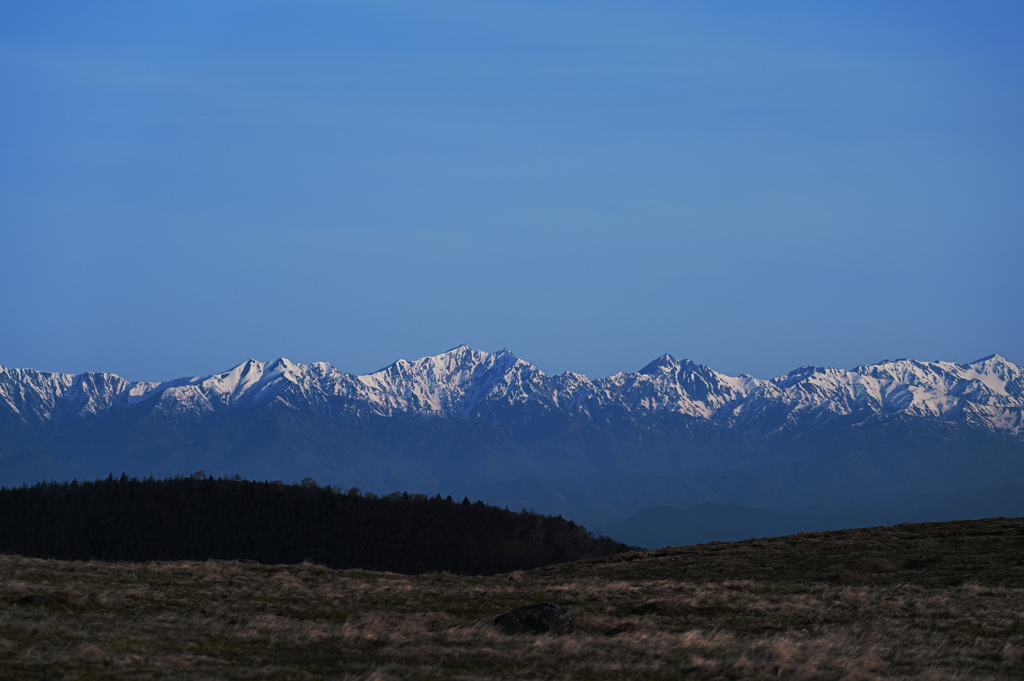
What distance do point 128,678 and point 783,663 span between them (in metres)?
13.9

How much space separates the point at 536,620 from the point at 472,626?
1800 millimetres

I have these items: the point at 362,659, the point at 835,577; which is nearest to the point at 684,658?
the point at 362,659

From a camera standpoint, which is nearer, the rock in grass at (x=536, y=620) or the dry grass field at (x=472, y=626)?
the dry grass field at (x=472, y=626)

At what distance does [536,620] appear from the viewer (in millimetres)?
27031

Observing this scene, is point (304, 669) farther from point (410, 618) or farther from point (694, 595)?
point (694, 595)

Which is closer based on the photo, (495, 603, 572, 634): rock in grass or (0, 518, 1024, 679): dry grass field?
(0, 518, 1024, 679): dry grass field

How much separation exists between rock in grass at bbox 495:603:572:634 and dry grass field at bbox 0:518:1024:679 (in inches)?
21.3

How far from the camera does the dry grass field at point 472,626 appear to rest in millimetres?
21406

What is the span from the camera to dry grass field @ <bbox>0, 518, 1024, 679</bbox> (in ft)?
70.2

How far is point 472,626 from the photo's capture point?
27.3 m

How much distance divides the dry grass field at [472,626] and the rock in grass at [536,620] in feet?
1.78

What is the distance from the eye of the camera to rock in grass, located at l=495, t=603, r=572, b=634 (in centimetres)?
2678

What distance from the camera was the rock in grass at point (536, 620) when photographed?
2678 cm

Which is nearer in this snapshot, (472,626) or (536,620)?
(536,620)
